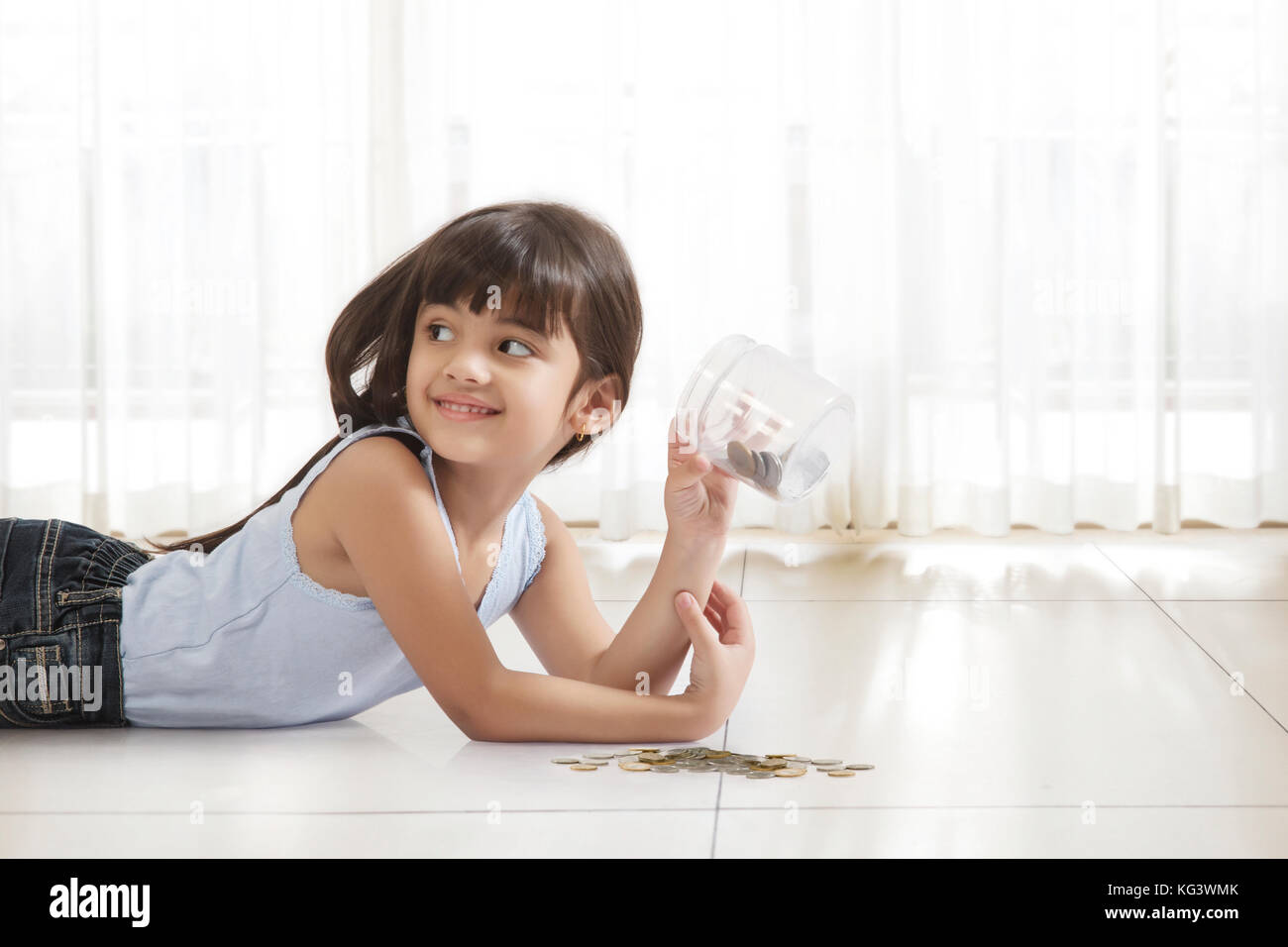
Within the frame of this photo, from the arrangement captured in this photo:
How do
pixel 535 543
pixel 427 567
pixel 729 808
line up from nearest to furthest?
pixel 729 808 < pixel 427 567 < pixel 535 543

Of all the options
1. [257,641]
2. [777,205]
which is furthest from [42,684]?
[777,205]

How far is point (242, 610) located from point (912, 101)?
145 centimetres

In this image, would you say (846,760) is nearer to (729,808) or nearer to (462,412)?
(729,808)

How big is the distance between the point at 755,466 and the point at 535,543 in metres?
0.24

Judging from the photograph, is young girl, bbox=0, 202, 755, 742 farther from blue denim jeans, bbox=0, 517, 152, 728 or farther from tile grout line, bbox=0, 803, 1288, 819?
tile grout line, bbox=0, 803, 1288, 819

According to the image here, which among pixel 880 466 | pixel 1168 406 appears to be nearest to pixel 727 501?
pixel 880 466

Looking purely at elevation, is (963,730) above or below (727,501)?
below

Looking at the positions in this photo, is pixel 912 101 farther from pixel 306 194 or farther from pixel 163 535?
pixel 163 535

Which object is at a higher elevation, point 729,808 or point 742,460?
point 742,460

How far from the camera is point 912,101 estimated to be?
7.05ft

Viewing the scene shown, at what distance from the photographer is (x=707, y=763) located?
39.5 inches

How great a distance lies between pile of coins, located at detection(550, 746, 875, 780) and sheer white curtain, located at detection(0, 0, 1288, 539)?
44.1 inches
